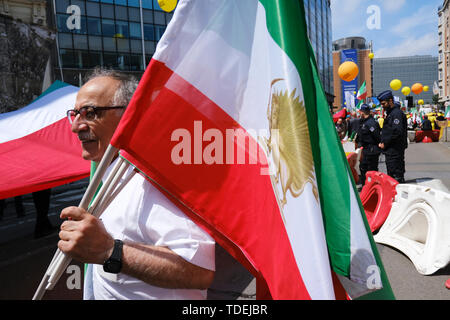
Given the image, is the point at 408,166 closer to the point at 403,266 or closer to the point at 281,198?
the point at 403,266

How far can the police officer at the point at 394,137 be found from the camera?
23.1 ft

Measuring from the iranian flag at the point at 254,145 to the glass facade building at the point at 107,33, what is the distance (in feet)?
104

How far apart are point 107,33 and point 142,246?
1429 inches

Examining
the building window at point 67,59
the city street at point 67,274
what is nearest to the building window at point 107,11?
the building window at point 67,59

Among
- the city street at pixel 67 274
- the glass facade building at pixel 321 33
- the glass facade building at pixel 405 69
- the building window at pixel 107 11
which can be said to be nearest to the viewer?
the city street at pixel 67 274

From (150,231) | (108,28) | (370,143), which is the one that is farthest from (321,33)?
(150,231)

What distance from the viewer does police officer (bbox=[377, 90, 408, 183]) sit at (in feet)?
23.1

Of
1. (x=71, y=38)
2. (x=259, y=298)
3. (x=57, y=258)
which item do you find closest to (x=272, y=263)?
(x=259, y=298)

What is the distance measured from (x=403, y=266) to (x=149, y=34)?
36.1m

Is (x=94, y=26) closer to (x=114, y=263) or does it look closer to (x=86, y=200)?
(x=86, y=200)

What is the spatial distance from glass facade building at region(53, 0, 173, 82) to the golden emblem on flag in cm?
3183

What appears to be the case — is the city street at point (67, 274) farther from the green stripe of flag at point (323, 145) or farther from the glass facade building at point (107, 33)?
the glass facade building at point (107, 33)

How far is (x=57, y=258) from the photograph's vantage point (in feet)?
4.64

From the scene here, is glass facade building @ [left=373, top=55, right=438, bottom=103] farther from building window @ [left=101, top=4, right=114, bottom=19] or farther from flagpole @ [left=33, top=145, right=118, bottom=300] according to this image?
flagpole @ [left=33, top=145, right=118, bottom=300]
